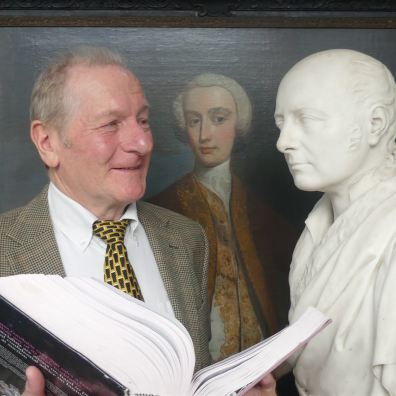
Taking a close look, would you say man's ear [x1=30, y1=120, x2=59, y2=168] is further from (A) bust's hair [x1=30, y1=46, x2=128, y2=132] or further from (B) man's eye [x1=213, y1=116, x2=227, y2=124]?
(B) man's eye [x1=213, y1=116, x2=227, y2=124]

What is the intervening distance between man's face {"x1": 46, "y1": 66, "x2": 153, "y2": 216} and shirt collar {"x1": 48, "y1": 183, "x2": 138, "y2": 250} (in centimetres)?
6

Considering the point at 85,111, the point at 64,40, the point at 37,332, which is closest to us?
the point at 37,332

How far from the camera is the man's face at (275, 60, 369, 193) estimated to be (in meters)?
2.28

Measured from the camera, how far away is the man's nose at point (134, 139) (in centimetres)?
261

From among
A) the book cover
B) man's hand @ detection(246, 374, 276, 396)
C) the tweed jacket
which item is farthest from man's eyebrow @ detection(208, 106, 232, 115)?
the book cover

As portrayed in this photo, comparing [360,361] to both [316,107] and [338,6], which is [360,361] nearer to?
[316,107]

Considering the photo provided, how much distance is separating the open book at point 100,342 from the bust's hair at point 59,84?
83 cm

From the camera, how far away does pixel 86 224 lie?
2652mm

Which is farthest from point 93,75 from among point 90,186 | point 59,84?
point 90,186

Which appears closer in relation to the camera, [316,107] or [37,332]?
[37,332]

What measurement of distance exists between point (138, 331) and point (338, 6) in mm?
1932

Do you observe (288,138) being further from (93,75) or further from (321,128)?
(93,75)

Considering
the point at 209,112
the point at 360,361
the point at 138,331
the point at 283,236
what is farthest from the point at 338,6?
the point at 138,331

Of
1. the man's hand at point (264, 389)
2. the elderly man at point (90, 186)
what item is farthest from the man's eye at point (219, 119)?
the man's hand at point (264, 389)
